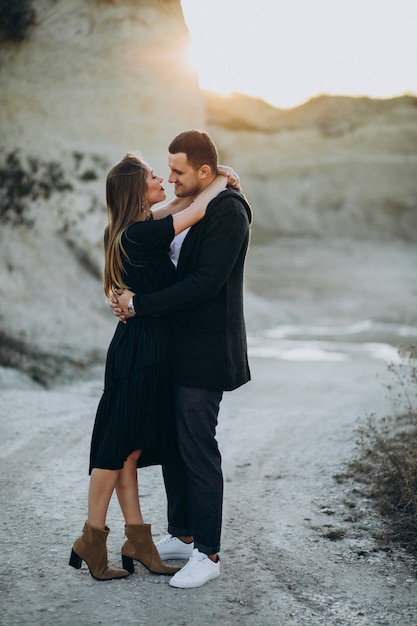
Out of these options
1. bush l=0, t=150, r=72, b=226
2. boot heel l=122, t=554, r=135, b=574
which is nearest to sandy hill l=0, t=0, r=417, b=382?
bush l=0, t=150, r=72, b=226

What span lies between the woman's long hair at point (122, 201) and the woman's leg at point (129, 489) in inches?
29.0

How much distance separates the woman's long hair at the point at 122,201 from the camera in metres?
3.32

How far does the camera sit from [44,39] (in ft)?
40.3

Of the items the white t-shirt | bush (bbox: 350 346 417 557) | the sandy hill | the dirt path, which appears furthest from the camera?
the sandy hill

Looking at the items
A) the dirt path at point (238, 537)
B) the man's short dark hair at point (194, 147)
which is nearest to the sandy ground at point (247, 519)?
the dirt path at point (238, 537)

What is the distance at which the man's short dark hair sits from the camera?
→ 129 inches

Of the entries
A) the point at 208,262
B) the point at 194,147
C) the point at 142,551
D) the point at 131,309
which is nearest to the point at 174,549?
the point at 142,551

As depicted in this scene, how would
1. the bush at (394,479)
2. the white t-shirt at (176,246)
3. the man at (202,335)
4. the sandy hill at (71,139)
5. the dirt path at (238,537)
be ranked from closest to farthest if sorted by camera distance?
1. the dirt path at (238,537)
2. the man at (202,335)
3. the white t-shirt at (176,246)
4. the bush at (394,479)
5. the sandy hill at (71,139)

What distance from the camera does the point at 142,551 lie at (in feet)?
11.1

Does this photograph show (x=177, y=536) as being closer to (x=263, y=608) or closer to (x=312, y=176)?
(x=263, y=608)

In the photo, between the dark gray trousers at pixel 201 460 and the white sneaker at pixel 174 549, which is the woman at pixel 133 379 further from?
the white sneaker at pixel 174 549

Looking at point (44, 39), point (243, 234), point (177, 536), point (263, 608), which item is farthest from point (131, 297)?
point (44, 39)

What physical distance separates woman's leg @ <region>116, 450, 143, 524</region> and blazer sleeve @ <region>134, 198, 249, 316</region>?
634 millimetres

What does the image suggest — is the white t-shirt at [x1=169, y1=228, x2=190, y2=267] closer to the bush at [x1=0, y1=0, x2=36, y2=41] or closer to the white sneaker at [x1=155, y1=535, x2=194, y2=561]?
the white sneaker at [x1=155, y1=535, x2=194, y2=561]
